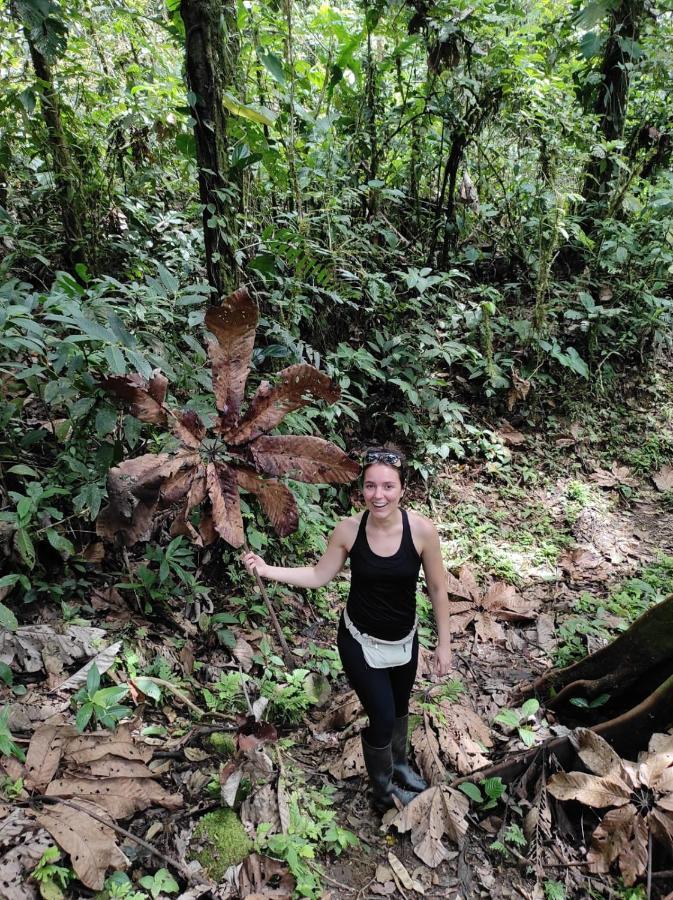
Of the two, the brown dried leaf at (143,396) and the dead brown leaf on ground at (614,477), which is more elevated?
the brown dried leaf at (143,396)

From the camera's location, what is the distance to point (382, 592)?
2.38 meters

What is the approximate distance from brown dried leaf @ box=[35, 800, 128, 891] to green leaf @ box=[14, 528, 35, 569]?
3.38 ft

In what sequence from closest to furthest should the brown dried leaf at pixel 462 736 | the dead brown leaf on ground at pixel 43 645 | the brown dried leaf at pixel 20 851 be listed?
the brown dried leaf at pixel 20 851
the dead brown leaf on ground at pixel 43 645
the brown dried leaf at pixel 462 736

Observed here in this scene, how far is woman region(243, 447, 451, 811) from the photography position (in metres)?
2.29

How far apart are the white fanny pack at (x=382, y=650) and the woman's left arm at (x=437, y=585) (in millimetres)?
163

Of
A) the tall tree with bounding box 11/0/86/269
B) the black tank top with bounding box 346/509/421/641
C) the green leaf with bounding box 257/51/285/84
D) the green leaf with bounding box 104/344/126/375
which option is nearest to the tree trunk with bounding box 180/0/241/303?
the green leaf with bounding box 257/51/285/84

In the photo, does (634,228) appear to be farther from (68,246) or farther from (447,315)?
(68,246)

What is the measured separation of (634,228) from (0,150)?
21.5 ft

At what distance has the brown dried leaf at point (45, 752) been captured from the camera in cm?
200

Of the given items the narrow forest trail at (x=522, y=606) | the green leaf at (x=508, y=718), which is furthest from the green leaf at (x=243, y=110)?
the green leaf at (x=508, y=718)

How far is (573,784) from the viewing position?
7.91ft

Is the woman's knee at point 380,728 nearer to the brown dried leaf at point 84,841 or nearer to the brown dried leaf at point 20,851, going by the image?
the brown dried leaf at point 84,841

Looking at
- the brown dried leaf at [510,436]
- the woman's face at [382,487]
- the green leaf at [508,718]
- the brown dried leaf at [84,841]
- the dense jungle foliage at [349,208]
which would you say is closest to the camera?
the brown dried leaf at [84,841]

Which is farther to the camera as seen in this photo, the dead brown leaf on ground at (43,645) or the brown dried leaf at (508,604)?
the brown dried leaf at (508,604)
